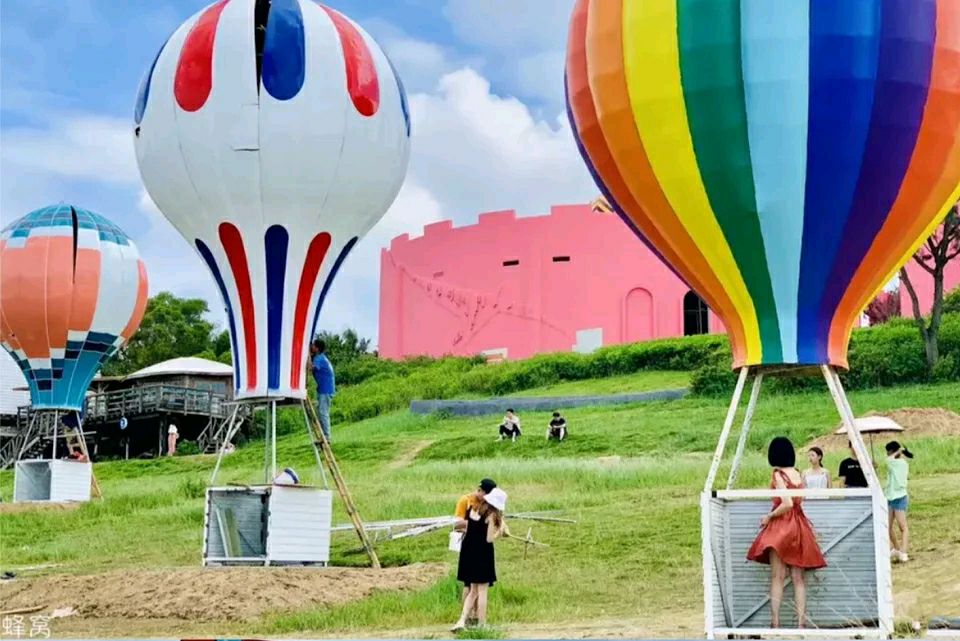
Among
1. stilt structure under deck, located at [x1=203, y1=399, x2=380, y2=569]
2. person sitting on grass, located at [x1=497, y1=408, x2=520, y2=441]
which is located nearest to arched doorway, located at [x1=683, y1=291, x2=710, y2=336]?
person sitting on grass, located at [x1=497, y1=408, x2=520, y2=441]

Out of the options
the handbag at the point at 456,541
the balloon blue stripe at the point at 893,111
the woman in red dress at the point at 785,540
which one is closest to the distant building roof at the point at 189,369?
the handbag at the point at 456,541

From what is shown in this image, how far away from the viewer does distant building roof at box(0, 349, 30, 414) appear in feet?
155

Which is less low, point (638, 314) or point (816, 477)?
point (638, 314)

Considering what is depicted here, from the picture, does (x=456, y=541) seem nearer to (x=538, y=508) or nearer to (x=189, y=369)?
(x=538, y=508)

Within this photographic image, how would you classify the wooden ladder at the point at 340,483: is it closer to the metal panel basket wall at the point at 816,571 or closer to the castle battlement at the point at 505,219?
the metal panel basket wall at the point at 816,571

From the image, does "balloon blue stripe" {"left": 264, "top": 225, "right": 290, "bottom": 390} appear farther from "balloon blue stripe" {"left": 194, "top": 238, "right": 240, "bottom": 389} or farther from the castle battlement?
the castle battlement

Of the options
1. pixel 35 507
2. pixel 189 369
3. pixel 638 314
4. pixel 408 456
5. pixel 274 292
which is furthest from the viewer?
pixel 638 314

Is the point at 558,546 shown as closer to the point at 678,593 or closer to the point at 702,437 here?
the point at 678,593

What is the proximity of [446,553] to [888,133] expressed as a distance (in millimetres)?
7346

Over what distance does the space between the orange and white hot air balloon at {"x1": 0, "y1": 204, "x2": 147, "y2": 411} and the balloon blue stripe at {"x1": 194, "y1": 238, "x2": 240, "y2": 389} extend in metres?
10.4

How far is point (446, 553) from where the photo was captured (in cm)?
1686

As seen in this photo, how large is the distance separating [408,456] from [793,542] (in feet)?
62.0

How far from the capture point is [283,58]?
54.7ft

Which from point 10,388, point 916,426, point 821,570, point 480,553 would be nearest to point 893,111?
point 821,570
